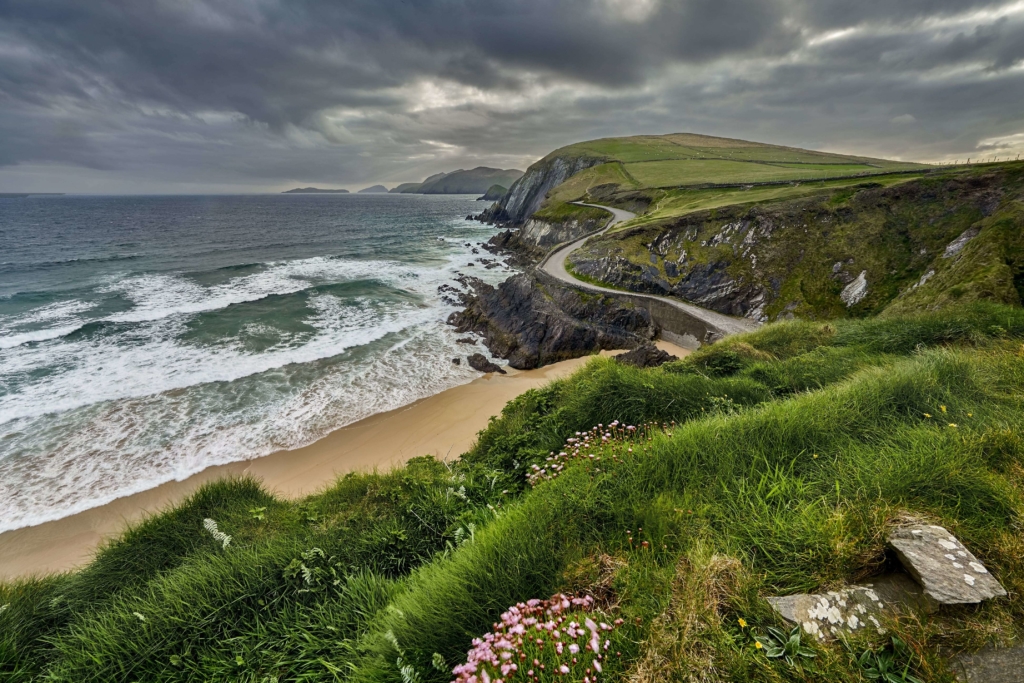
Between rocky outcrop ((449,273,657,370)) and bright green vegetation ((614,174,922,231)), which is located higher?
bright green vegetation ((614,174,922,231))

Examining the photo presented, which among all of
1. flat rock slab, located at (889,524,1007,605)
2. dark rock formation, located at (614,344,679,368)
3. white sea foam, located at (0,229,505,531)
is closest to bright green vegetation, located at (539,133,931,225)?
dark rock formation, located at (614,344,679,368)

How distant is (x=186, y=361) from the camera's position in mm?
22219

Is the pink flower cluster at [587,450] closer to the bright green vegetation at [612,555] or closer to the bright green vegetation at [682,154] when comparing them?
the bright green vegetation at [612,555]

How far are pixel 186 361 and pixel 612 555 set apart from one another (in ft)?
87.5

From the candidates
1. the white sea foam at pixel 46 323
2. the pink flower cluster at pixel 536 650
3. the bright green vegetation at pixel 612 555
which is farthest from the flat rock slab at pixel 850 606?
the white sea foam at pixel 46 323

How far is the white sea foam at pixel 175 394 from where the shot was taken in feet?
45.1

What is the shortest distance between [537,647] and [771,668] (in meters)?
→ 1.25

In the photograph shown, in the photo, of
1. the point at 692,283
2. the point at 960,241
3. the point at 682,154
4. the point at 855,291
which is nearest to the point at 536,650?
the point at 692,283

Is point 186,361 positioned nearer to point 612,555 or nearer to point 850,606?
point 612,555

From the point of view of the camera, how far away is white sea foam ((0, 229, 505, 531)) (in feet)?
45.1

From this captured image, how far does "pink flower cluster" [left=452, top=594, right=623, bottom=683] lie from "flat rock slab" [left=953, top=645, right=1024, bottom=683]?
1.72 meters

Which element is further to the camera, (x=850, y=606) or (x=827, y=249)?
(x=827, y=249)

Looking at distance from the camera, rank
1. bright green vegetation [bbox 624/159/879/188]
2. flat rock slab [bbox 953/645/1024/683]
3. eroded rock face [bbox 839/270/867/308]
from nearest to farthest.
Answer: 1. flat rock slab [bbox 953/645/1024/683]
2. eroded rock face [bbox 839/270/867/308]
3. bright green vegetation [bbox 624/159/879/188]

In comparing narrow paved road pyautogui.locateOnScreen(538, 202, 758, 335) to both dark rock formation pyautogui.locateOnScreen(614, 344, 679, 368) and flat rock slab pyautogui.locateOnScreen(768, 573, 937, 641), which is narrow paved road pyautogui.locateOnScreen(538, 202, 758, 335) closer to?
dark rock formation pyautogui.locateOnScreen(614, 344, 679, 368)
